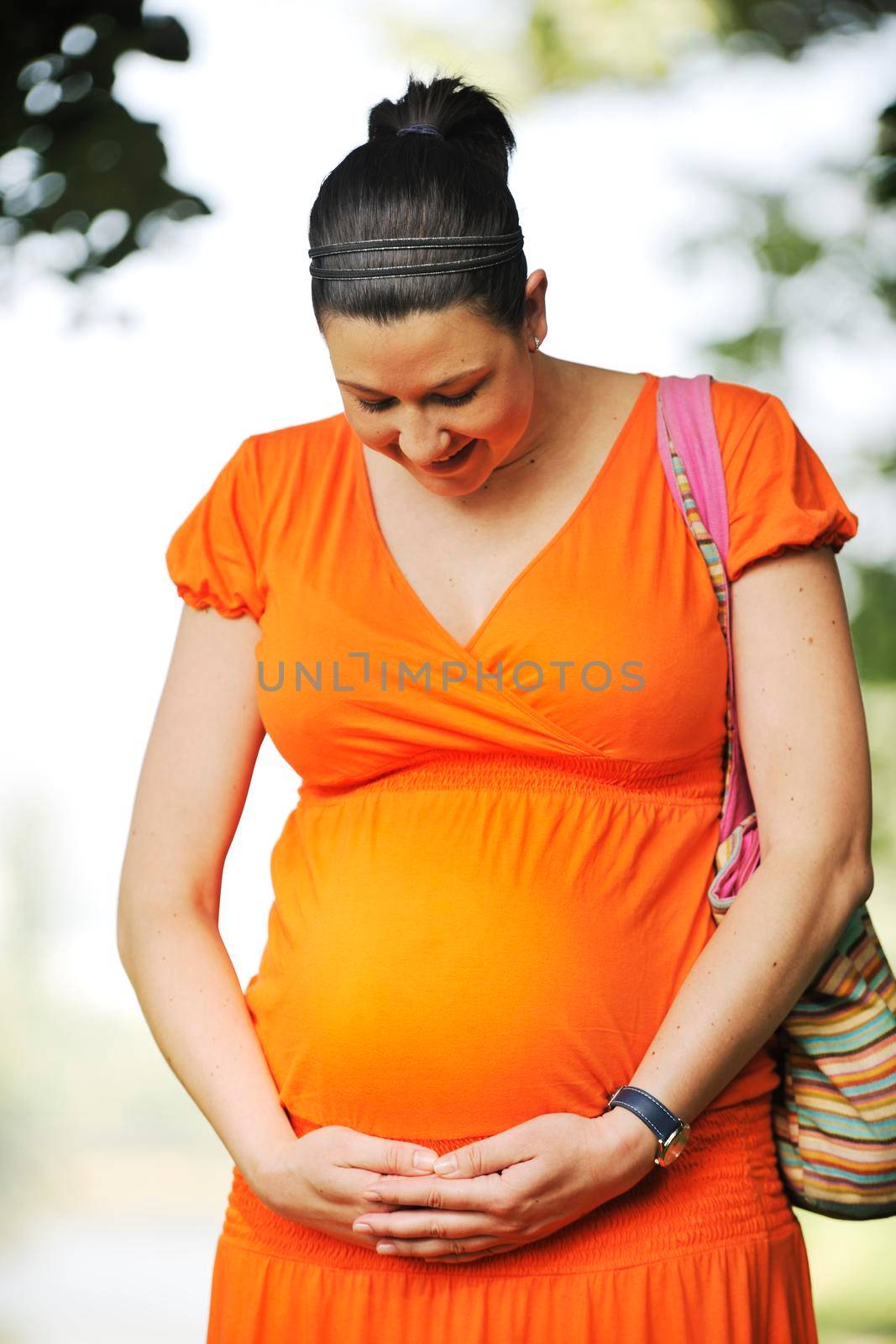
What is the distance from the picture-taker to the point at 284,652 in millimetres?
1523

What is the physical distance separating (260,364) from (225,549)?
3.58m

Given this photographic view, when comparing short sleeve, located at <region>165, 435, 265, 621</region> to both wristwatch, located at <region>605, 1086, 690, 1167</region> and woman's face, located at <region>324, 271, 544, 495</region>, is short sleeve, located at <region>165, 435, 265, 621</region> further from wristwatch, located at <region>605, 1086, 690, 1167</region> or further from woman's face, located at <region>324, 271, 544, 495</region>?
wristwatch, located at <region>605, 1086, 690, 1167</region>

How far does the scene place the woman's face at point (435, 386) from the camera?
4.51 ft

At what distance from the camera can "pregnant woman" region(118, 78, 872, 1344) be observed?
138cm

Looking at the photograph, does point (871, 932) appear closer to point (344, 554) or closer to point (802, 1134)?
point (802, 1134)

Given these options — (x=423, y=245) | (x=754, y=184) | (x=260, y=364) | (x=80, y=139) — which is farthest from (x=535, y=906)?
(x=260, y=364)

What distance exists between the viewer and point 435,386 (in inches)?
54.5

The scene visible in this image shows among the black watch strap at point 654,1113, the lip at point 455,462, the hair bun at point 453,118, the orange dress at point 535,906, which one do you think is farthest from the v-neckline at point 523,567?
the black watch strap at point 654,1113

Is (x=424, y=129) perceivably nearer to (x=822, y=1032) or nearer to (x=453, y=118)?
(x=453, y=118)

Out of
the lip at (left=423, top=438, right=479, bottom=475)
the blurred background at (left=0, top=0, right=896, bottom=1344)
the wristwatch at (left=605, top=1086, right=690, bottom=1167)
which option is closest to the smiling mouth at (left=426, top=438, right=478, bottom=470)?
the lip at (left=423, top=438, right=479, bottom=475)

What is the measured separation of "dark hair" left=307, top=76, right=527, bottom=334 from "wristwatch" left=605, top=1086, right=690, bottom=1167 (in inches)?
26.4

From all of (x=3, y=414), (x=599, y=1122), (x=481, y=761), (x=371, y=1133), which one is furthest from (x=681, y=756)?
(x=3, y=414)

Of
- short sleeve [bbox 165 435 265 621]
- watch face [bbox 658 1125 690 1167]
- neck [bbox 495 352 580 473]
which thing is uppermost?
neck [bbox 495 352 580 473]

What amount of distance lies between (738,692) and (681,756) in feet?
0.25
